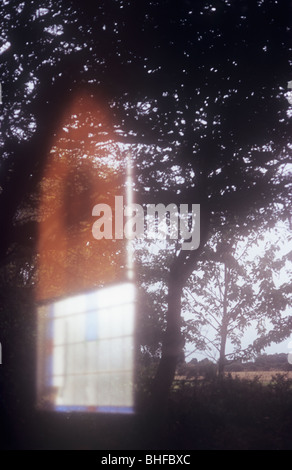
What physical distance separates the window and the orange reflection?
3.61 feet

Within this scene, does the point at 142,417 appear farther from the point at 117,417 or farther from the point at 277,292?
the point at 277,292

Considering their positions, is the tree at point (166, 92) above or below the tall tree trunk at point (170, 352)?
above

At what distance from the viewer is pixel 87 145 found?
46.9ft

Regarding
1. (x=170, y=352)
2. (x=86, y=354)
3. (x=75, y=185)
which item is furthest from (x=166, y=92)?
(x=86, y=354)

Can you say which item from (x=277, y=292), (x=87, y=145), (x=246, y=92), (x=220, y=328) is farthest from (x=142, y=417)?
(x=220, y=328)

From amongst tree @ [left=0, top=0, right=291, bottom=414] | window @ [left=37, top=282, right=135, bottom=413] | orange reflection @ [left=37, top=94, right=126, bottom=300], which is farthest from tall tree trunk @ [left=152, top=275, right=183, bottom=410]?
orange reflection @ [left=37, top=94, right=126, bottom=300]

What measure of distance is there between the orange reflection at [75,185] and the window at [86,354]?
110cm

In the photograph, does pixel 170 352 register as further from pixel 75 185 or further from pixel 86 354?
pixel 75 185

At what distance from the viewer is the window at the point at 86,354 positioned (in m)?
13.4

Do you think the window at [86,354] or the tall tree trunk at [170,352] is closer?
the window at [86,354]

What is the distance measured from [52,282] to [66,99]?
8867 millimetres

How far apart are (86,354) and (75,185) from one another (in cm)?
599

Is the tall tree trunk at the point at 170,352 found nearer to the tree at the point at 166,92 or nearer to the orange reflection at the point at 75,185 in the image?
the tree at the point at 166,92

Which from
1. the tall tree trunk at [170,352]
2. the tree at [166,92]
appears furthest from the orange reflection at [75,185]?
the tall tree trunk at [170,352]
